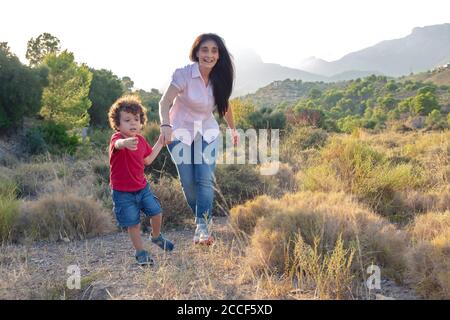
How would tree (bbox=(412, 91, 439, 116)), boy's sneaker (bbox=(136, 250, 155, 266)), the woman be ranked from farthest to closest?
tree (bbox=(412, 91, 439, 116))
the woman
boy's sneaker (bbox=(136, 250, 155, 266))

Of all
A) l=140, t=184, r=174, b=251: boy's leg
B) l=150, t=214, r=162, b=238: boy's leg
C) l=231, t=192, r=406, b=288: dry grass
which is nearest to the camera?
l=231, t=192, r=406, b=288: dry grass

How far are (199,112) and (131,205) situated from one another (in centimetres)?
106

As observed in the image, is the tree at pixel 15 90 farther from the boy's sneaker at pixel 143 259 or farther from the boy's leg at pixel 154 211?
the boy's sneaker at pixel 143 259

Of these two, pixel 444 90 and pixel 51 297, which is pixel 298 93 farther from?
pixel 51 297

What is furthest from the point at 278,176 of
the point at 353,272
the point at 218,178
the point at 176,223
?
the point at 353,272

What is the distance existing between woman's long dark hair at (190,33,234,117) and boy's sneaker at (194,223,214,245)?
1.10m

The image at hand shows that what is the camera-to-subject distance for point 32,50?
2731cm

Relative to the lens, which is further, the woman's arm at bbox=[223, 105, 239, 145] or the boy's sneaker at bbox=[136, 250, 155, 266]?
the woman's arm at bbox=[223, 105, 239, 145]

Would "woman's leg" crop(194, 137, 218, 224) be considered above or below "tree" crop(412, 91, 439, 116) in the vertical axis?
below

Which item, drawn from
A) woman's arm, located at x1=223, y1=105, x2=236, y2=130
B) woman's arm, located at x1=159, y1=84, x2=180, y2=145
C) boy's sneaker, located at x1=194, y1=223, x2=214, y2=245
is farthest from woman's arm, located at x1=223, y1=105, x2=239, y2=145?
boy's sneaker, located at x1=194, y1=223, x2=214, y2=245

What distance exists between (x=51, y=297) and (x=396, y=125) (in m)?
24.2

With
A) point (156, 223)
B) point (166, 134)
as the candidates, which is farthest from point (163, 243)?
point (166, 134)

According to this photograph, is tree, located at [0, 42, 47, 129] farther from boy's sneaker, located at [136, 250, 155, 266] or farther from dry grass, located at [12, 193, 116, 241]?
boy's sneaker, located at [136, 250, 155, 266]

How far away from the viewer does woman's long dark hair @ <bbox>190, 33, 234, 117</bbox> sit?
4152 millimetres
